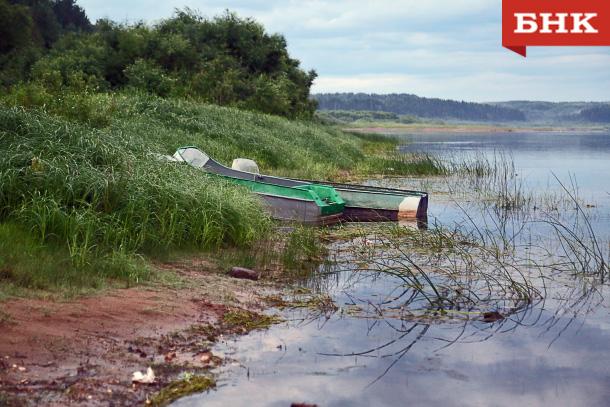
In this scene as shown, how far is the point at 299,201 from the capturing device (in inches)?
589

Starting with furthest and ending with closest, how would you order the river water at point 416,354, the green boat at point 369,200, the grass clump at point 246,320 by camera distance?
the green boat at point 369,200
the grass clump at point 246,320
the river water at point 416,354

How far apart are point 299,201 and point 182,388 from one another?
924 cm

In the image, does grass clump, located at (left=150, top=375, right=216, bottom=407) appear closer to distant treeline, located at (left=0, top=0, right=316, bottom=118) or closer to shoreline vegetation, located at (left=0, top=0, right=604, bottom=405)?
shoreline vegetation, located at (left=0, top=0, right=604, bottom=405)

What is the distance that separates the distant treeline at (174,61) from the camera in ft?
120

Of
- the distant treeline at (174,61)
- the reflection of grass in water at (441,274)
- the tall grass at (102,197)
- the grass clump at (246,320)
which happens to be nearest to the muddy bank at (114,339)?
the grass clump at (246,320)

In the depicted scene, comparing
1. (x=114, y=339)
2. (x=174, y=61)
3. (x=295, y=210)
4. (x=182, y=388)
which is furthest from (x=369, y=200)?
(x=174, y=61)

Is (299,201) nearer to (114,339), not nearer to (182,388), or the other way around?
(114,339)

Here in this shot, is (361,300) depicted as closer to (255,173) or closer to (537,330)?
(537,330)

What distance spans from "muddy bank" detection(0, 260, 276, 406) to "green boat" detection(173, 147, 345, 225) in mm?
5913

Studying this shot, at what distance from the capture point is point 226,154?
22219 millimetres

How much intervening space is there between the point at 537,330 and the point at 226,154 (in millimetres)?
15081

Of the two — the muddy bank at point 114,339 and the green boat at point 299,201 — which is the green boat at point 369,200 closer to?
the green boat at point 299,201

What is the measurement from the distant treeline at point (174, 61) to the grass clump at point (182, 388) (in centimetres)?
2187

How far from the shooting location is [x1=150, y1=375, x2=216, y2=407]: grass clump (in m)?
5.63
